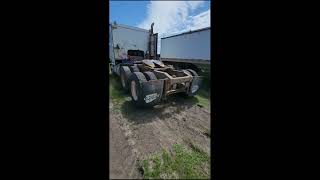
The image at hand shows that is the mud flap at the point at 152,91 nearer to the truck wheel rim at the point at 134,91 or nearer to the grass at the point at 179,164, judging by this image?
the truck wheel rim at the point at 134,91

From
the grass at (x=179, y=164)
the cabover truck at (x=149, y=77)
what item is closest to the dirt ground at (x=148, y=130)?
the grass at (x=179, y=164)

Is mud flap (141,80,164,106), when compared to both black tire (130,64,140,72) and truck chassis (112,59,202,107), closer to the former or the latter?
truck chassis (112,59,202,107)

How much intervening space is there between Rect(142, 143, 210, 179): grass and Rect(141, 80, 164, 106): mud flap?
0.91 meters

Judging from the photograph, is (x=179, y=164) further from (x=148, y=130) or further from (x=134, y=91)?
(x=134, y=91)

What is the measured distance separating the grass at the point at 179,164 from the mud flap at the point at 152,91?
35.7 inches

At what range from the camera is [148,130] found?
154cm

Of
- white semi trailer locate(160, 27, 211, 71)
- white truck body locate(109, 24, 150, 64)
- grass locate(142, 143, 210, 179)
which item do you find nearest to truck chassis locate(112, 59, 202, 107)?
white truck body locate(109, 24, 150, 64)

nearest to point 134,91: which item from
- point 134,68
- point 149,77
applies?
point 149,77

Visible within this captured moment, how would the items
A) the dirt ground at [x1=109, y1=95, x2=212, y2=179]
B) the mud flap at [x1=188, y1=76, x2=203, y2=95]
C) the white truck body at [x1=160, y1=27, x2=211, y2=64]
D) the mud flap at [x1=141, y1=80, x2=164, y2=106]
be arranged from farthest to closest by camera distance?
the mud flap at [x1=141, y1=80, x2=164, y2=106], the mud flap at [x1=188, y1=76, x2=203, y2=95], the white truck body at [x1=160, y1=27, x2=211, y2=64], the dirt ground at [x1=109, y1=95, x2=212, y2=179]

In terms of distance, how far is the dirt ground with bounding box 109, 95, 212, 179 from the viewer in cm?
87
